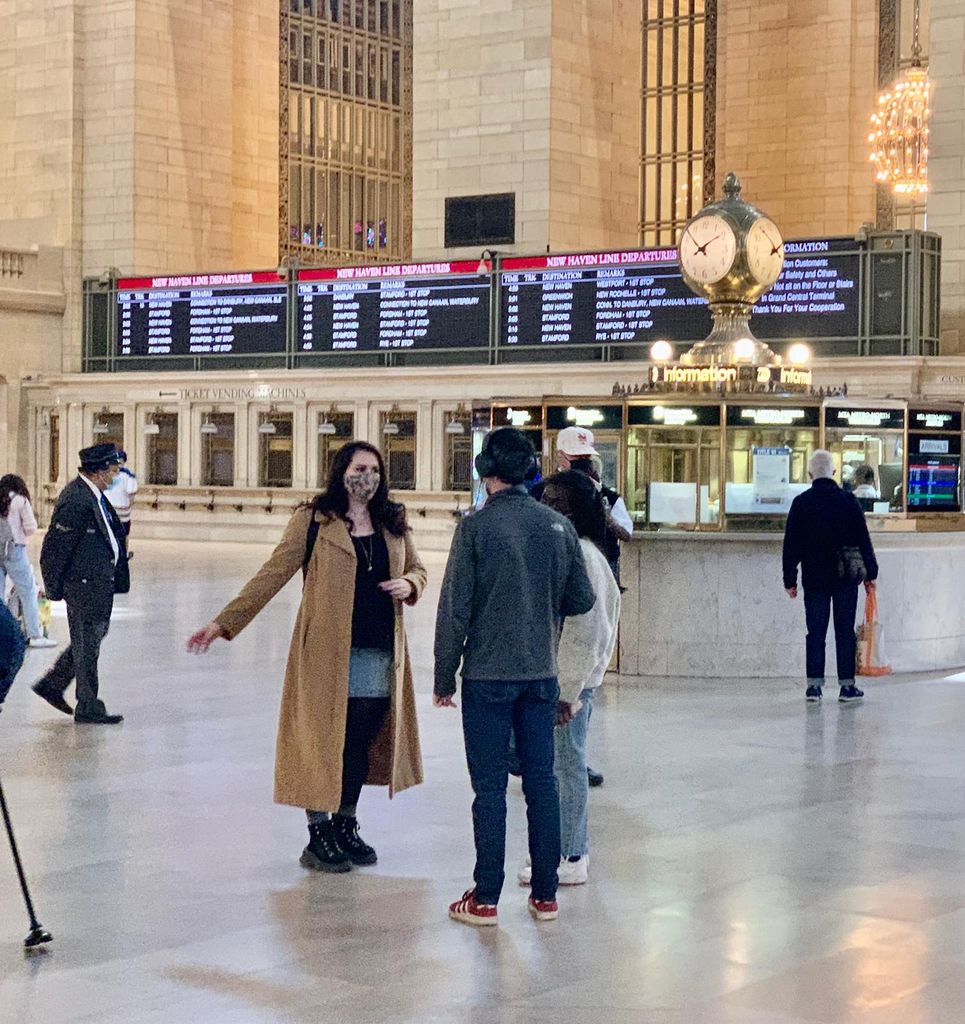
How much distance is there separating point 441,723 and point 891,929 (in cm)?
482

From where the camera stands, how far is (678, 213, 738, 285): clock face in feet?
48.6

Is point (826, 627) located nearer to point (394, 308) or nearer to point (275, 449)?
point (394, 308)

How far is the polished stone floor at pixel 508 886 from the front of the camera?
17.3 feet

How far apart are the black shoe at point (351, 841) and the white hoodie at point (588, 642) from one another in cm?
102

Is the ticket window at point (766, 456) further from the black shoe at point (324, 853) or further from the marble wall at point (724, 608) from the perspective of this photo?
the black shoe at point (324, 853)

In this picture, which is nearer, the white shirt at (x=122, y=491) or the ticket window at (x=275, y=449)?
the white shirt at (x=122, y=491)

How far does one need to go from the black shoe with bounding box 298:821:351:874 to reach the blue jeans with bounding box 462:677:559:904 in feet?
3.07

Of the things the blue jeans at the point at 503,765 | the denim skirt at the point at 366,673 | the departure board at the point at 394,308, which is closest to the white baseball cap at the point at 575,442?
the denim skirt at the point at 366,673

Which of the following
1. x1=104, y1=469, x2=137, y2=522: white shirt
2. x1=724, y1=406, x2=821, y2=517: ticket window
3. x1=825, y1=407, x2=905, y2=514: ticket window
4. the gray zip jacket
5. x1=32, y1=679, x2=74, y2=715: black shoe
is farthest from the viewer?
x1=104, y1=469, x2=137, y2=522: white shirt

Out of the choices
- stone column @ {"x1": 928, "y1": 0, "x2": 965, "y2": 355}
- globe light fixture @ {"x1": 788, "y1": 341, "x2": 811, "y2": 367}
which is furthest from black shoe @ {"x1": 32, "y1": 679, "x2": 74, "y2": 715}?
stone column @ {"x1": 928, "y1": 0, "x2": 965, "y2": 355}

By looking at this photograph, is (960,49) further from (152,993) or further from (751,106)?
(152,993)

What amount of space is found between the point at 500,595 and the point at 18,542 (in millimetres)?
8615

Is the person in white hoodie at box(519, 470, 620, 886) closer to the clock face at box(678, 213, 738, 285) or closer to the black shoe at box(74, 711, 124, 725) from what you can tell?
the black shoe at box(74, 711, 124, 725)

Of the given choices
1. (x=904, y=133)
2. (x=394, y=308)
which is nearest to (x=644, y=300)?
(x=394, y=308)
